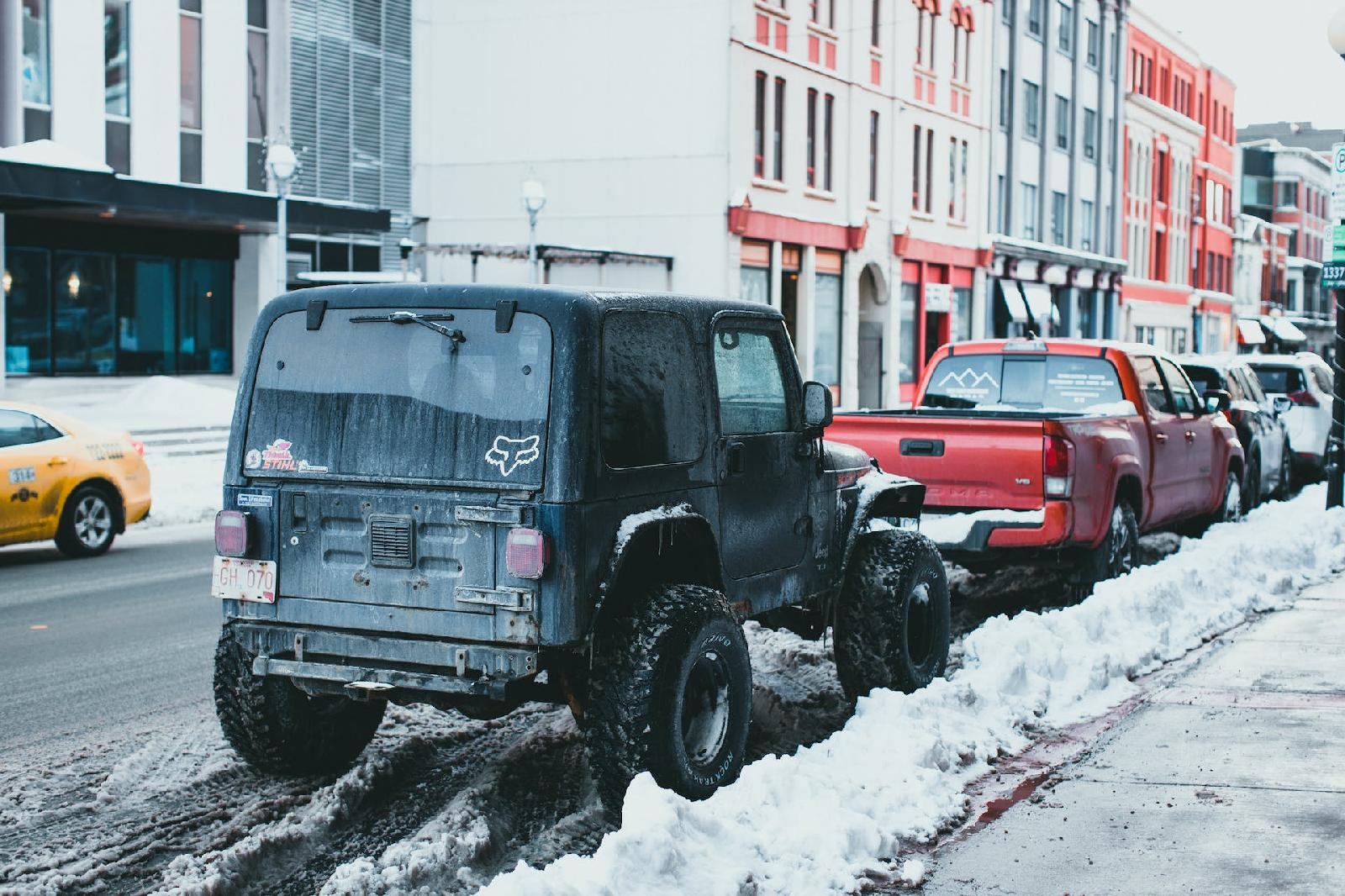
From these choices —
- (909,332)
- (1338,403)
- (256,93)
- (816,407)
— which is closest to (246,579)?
(816,407)

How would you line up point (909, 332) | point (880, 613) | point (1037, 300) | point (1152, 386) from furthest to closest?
1. point (1037, 300)
2. point (909, 332)
3. point (1152, 386)
4. point (880, 613)

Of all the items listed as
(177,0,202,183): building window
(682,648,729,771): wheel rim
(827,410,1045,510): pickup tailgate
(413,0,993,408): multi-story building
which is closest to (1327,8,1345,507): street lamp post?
Answer: (827,410,1045,510): pickup tailgate

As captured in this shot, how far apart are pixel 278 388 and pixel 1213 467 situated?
1057 centimetres

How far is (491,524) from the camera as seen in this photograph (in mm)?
5711

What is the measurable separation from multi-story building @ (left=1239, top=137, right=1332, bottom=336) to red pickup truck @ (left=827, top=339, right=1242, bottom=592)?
288ft

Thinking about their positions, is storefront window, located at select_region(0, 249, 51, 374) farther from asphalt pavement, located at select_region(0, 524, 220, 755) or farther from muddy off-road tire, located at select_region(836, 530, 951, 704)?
muddy off-road tire, located at select_region(836, 530, 951, 704)

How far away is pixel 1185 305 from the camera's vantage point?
74875 millimetres

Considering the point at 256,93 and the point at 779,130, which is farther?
the point at 779,130

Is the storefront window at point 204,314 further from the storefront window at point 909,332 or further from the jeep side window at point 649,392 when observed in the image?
the jeep side window at point 649,392

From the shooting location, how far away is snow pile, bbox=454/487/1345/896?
5.08 metres

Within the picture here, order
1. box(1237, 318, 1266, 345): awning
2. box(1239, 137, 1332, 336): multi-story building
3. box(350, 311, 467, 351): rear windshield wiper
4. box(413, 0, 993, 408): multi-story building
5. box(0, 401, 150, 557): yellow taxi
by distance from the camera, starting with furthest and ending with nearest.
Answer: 1. box(1239, 137, 1332, 336): multi-story building
2. box(1237, 318, 1266, 345): awning
3. box(413, 0, 993, 408): multi-story building
4. box(0, 401, 150, 557): yellow taxi
5. box(350, 311, 467, 351): rear windshield wiper

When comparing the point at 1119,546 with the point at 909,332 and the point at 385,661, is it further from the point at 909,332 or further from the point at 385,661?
the point at 909,332

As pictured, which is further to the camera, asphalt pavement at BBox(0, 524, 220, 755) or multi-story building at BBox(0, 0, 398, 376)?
multi-story building at BBox(0, 0, 398, 376)

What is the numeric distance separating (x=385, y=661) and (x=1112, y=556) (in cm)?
680
